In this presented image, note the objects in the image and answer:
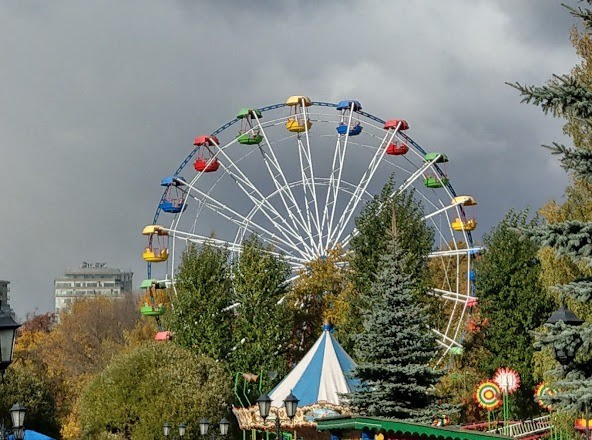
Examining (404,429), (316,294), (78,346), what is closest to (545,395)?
(404,429)

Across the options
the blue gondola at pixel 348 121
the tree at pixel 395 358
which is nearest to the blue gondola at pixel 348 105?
the blue gondola at pixel 348 121

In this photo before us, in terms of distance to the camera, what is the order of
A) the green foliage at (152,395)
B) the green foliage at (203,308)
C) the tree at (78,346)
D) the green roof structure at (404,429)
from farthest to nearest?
the tree at (78,346)
the green foliage at (203,308)
the green foliage at (152,395)
the green roof structure at (404,429)

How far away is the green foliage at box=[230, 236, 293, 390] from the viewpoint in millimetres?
53625

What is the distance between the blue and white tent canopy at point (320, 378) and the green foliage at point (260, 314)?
36.7ft

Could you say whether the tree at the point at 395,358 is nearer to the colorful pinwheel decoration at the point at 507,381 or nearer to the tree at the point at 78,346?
the colorful pinwheel decoration at the point at 507,381

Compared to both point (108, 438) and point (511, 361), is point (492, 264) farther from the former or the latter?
point (108, 438)

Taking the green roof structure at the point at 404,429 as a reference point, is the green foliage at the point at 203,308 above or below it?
above

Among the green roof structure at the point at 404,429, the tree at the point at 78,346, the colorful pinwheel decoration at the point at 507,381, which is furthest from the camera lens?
the tree at the point at 78,346

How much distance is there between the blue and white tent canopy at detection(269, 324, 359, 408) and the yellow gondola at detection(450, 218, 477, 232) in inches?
767

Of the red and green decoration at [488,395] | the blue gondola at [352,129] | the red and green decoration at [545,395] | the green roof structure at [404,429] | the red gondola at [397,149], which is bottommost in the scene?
the green roof structure at [404,429]

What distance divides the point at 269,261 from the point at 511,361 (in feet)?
36.3

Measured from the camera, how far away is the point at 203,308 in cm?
5525

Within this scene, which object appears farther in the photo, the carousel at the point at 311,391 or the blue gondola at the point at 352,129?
the blue gondola at the point at 352,129

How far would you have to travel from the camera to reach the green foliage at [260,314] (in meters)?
53.6
